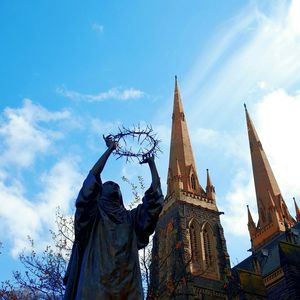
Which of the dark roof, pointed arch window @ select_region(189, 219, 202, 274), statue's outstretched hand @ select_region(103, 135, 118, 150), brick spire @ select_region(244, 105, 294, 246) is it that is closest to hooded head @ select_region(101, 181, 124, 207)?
statue's outstretched hand @ select_region(103, 135, 118, 150)

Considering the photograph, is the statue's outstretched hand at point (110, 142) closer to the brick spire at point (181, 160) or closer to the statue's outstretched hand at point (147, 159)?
the statue's outstretched hand at point (147, 159)

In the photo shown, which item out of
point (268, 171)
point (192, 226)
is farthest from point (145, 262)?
point (268, 171)

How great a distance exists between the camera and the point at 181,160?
4650 cm

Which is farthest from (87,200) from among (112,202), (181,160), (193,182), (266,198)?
(266,198)

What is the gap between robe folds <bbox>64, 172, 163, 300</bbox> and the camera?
3375mm

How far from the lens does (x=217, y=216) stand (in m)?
43.7

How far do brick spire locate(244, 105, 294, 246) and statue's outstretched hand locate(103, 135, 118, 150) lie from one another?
4300 centimetres

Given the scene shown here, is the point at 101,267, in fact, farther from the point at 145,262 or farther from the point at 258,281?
the point at 258,281

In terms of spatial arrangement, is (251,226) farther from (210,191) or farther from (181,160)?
(181,160)

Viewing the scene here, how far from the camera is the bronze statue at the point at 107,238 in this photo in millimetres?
3385

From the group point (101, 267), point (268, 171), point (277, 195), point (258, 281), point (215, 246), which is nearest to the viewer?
point (101, 267)

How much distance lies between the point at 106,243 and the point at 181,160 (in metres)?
43.1

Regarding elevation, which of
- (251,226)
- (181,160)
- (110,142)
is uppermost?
(181,160)

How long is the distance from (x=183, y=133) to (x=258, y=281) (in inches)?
803
